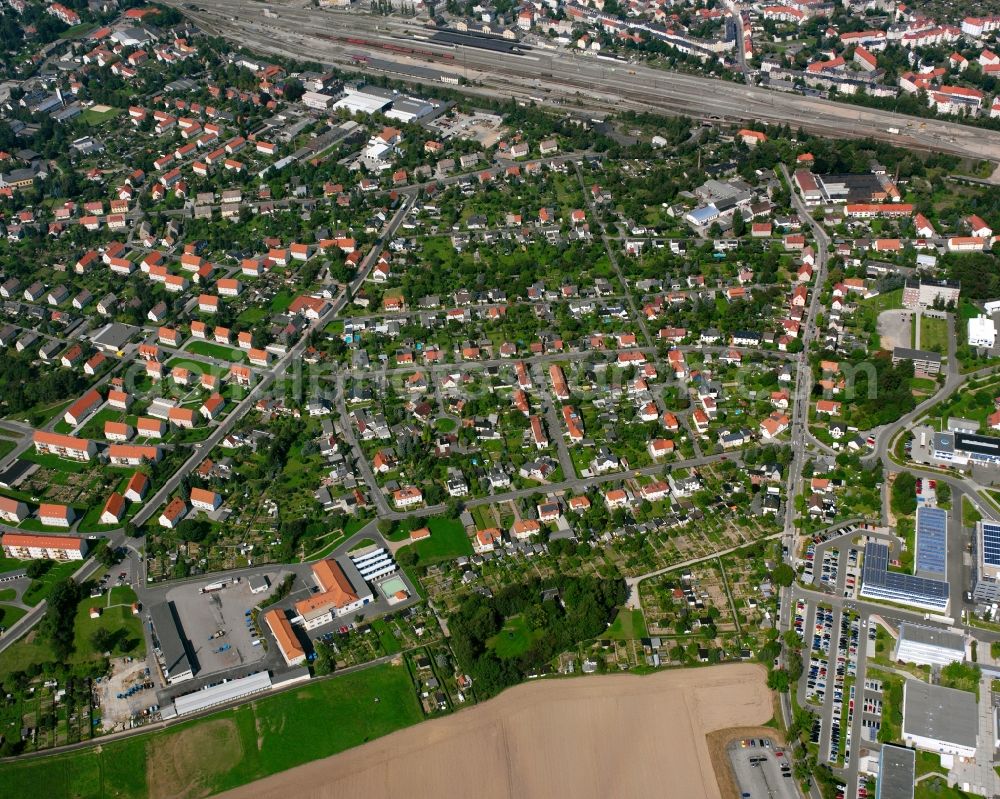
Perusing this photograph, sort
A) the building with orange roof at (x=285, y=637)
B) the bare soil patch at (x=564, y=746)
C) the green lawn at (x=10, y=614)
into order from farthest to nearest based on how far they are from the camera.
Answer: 1. the green lawn at (x=10, y=614)
2. the building with orange roof at (x=285, y=637)
3. the bare soil patch at (x=564, y=746)

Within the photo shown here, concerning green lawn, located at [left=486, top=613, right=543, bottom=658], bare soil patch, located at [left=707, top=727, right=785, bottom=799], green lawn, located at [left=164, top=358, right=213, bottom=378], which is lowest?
bare soil patch, located at [left=707, top=727, right=785, bottom=799]

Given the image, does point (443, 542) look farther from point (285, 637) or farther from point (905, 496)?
point (905, 496)

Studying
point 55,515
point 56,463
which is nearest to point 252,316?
point 56,463

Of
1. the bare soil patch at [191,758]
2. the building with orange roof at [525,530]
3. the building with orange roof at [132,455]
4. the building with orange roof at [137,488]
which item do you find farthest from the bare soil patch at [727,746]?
the building with orange roof at [132,455]

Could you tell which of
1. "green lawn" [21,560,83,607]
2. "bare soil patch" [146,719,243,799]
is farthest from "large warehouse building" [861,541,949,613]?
"green lawn" [21,560,83,607]

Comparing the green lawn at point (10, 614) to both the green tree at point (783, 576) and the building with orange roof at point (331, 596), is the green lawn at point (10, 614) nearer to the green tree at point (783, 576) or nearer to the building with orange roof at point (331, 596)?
the building with orange roof at point (331, 596)

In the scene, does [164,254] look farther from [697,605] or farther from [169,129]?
[697,605]

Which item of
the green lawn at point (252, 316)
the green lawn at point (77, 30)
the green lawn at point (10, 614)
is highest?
the green lawn at point (77, 30)

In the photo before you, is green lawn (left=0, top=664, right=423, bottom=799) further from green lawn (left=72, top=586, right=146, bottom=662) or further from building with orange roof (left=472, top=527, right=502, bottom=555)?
building with orange roof (left=472, top=527, right=502, bottom=555)
